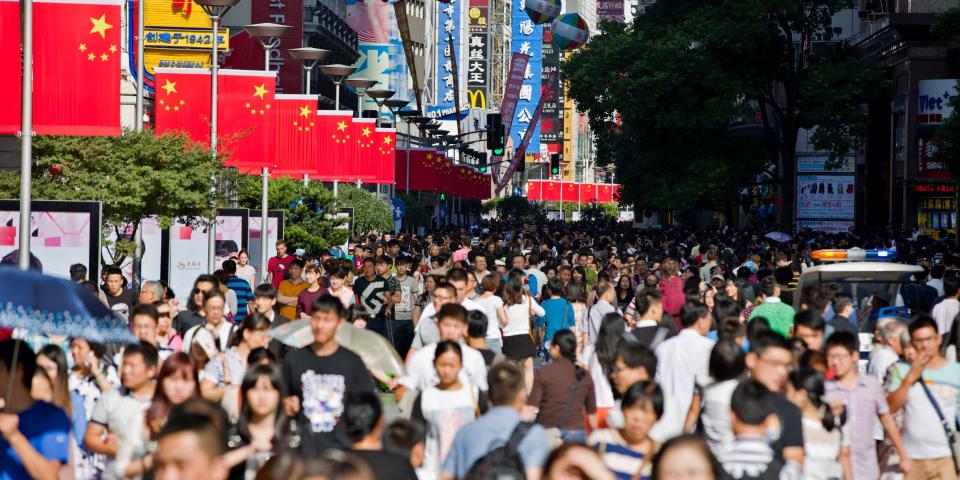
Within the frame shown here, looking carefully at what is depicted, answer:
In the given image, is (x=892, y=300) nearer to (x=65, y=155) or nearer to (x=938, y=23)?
(x=65, y=155)

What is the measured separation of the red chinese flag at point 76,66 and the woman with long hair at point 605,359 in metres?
8.42

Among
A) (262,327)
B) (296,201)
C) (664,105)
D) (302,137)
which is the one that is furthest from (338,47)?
(262,327)

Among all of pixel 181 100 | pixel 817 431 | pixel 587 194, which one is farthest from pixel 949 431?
pixel 587 194

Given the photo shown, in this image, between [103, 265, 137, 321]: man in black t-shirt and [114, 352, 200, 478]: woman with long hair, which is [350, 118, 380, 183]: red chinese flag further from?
[114, 352, 200, 478]: woman with long hair

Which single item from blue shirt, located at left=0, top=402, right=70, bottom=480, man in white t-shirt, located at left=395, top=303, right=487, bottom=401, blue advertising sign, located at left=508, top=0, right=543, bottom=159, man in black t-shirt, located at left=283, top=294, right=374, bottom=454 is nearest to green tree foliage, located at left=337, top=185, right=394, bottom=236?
man in white t-shirt, located at left=395, top=303, right=487, bottom=401

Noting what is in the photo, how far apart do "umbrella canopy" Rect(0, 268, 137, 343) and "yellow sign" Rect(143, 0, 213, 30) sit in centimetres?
4245

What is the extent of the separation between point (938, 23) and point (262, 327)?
2826cm

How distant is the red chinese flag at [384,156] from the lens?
4391 cm

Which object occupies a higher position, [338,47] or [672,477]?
[338,47]

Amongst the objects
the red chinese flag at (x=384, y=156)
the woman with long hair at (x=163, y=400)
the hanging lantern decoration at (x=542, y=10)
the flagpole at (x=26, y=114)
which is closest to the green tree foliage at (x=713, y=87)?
the red chinese flag at (x=384, y=156)

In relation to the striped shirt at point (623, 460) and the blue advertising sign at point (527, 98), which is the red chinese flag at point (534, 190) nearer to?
the blue advertising sign at point (527, 98)

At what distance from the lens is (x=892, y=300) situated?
17.8 meters

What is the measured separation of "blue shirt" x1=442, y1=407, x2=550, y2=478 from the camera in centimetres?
767

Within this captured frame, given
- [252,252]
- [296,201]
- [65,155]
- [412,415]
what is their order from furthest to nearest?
[296,201]
[252,252]
[65,155]
[412,415]
